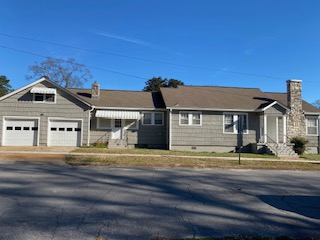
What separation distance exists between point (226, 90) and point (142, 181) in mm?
19270

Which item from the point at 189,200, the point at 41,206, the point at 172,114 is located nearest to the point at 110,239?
the point at 41,206

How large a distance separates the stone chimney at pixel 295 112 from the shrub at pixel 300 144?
1.49 meters

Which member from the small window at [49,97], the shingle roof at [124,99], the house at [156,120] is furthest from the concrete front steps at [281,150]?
the small window at [49,97]

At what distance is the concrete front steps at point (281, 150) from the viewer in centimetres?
2080

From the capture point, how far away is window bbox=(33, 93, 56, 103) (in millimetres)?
21219

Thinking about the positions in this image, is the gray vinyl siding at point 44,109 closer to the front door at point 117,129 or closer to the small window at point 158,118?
the front door at point 117,129

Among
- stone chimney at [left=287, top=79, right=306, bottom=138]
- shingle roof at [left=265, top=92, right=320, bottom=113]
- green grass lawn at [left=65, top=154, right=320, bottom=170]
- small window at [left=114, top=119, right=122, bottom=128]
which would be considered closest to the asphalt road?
green grass lawn at [left=65, top=154, right=320, bottom=170]

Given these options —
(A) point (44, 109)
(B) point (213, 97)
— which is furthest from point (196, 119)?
(A) point (44, 109)

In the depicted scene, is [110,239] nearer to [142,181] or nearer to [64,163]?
[142,181]

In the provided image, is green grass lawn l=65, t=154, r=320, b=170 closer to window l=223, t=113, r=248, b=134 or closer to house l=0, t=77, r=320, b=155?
house l=0, t=77, r=320, b=155

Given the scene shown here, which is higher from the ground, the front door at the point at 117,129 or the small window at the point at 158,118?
the small window at the point at 158,118

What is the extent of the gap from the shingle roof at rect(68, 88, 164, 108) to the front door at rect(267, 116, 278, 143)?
30.1 feet

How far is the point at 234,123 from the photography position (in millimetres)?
22656

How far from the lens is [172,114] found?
72.2 ft
